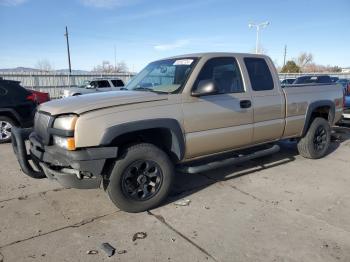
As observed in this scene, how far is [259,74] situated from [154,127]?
2.22 meters

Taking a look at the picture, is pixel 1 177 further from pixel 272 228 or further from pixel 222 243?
pixel 272 228

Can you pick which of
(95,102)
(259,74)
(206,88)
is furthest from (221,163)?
(95,102)

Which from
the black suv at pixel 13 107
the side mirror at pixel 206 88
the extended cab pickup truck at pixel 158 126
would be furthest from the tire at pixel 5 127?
the side mirror at pixel 206 88

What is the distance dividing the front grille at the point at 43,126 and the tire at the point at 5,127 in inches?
163

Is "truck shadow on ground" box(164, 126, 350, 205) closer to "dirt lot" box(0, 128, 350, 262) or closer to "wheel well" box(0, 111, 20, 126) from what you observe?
"dirt lot" box(0, 128, 350, 262)

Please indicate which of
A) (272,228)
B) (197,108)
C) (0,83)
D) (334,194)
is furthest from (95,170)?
(0,83)

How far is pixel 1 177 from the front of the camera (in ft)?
17.5

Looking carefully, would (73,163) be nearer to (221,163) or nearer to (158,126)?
(158,126)

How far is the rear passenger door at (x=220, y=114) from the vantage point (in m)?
4.24

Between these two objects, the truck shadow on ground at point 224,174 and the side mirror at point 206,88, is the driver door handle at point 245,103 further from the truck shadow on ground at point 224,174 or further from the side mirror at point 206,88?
the truck shadow on ground at point 224,174

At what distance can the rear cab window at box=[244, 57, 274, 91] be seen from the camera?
198 inches

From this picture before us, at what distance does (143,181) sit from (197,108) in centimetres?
115

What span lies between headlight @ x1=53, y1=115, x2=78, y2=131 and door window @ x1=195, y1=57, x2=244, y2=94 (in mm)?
1747

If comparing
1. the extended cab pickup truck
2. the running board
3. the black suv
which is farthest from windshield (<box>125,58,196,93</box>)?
the black suv
